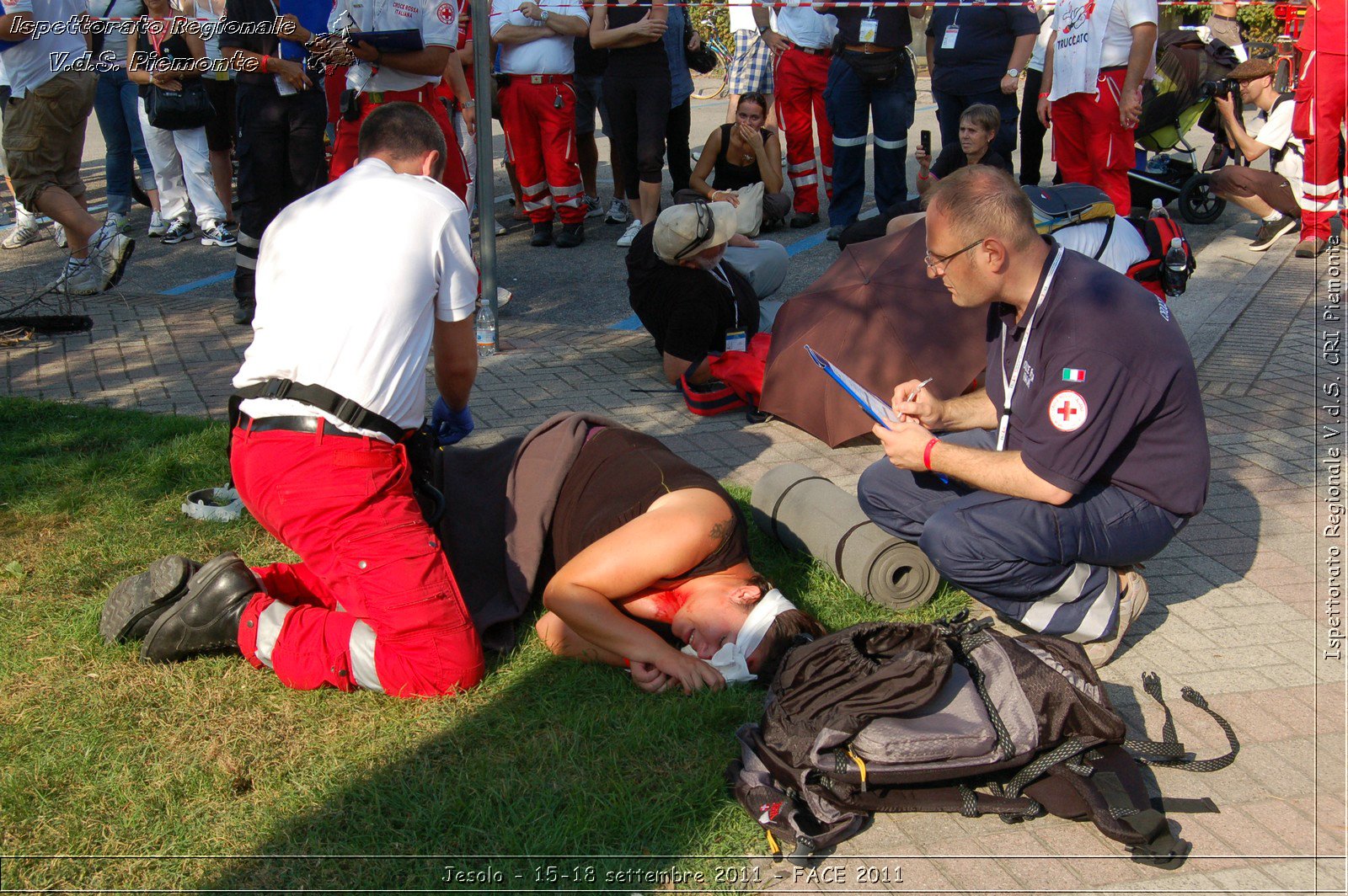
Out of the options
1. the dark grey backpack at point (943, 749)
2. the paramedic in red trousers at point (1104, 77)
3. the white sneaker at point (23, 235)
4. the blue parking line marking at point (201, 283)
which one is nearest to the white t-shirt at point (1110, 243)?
the paramedic in red trousers at point (1104, 77)

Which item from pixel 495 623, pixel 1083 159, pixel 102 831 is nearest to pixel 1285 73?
pixel 1083 159

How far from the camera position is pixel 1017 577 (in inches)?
132

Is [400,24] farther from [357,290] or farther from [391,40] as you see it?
[357,290]

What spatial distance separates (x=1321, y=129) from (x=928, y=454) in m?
5.97

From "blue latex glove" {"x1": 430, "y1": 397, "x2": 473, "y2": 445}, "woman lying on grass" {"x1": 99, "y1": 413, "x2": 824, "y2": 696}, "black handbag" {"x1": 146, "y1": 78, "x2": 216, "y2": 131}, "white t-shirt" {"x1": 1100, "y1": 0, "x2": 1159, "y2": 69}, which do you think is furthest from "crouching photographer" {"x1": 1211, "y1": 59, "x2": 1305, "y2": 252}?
"black handbag" {"x1": 146, "y1": 78, "x2": 216, "y2": 131}

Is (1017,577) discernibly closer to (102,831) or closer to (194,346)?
(102,831)

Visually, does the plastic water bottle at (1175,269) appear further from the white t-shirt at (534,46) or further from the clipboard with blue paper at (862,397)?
the white t-shirt at (534,46)

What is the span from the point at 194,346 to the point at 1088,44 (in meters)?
5.94

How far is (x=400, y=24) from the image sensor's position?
6.41 metres

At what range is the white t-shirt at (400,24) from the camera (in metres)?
6.38

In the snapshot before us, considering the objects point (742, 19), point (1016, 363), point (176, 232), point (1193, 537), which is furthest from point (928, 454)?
point (742, 19)

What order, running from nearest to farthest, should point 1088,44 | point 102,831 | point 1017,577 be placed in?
point 102,831
point 1017,577
point 1088,44

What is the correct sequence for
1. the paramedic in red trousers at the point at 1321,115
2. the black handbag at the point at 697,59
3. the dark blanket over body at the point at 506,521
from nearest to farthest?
the dark blanket over body at the point at 506,521, the paramedic in red trousers at the point at 1321,115, the black handbag at the point at 697,59

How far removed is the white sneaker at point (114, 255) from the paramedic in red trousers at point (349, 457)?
4.29m
